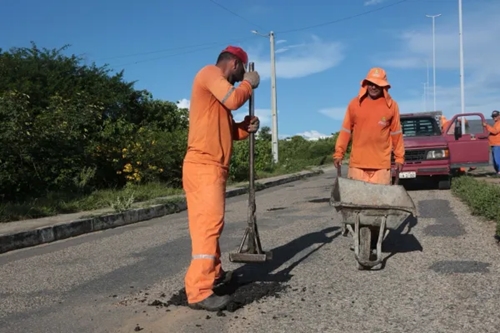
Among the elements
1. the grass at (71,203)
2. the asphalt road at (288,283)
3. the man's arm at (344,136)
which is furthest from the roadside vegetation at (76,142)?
the man's arm at (344,136)

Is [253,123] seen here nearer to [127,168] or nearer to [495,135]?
[127,168]

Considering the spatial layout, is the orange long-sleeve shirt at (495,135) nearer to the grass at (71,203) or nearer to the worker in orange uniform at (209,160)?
the grass at (71,203)

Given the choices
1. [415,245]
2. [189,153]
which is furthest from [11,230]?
[415,245]

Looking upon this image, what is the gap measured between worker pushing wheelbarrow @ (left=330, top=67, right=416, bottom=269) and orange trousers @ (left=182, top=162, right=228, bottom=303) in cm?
185

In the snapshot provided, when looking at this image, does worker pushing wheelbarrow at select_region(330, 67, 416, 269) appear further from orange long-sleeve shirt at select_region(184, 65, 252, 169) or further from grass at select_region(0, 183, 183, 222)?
grass at select_region(0, 183, 183, 222)

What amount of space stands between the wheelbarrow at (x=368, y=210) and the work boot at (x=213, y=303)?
1.79m

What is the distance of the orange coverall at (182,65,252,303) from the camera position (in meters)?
4.43

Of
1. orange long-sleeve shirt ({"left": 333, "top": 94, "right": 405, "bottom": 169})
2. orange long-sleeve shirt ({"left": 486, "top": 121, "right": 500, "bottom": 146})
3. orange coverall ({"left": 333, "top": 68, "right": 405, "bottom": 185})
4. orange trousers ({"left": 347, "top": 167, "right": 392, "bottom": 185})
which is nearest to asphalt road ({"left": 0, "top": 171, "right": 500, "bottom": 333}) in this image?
orange trousers ({"left": 347, "top": 167, "right": 392, "bottom": 185})

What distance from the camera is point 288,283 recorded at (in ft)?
17.6

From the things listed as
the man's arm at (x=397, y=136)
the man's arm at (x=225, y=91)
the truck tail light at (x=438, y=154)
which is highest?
the man's arm at (x=225, y=91)

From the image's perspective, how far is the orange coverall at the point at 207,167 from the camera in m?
4.43

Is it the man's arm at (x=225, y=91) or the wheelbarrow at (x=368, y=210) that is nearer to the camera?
the man's arm at (x=225, y=91)

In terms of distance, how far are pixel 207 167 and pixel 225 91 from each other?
62cm

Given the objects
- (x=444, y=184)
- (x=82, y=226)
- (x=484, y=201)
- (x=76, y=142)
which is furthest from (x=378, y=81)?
(x=76, y=142)
